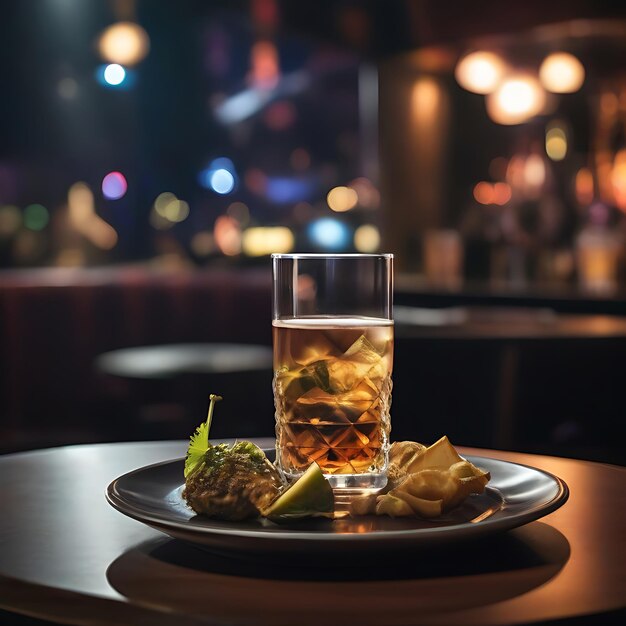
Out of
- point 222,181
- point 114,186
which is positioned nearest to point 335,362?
point 114,186

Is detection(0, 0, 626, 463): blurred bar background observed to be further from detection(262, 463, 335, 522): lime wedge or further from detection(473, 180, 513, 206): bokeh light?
detection(262, 463, 335, 522): lime wedge

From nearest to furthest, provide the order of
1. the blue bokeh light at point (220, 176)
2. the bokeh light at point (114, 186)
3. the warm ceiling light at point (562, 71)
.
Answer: the warm ceiling light at point (562, 71) → the bokeh light at point (114, 186) → the blue bokeh light at point (220, 176)

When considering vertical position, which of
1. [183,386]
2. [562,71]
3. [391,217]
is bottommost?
[183,386]

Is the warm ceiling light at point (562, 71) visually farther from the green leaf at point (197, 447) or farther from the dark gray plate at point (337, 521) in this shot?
Answer: the green leaf at point (197, 447)

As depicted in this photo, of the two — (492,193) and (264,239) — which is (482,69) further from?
(264,239)

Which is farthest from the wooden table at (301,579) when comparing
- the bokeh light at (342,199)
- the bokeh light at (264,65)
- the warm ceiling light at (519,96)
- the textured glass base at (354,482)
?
the bokeh light at (342,199)
